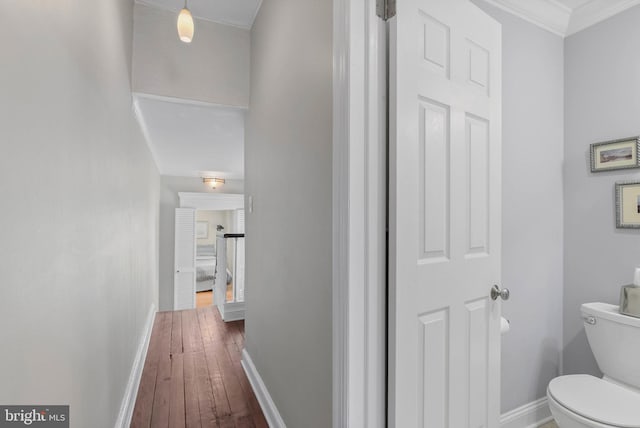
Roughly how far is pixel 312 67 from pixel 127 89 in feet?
4.48

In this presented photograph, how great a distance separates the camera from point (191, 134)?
3.35 m

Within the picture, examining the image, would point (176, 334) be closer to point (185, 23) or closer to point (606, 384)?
point (185, 23)

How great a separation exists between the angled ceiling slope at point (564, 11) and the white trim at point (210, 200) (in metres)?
5.25

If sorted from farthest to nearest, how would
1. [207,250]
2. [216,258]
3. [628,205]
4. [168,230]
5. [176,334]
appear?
[207,250], [168,230], [216,258], [176,334], [628,205]

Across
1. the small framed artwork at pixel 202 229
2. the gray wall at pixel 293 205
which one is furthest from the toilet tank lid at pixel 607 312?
the small framed artwork at pixel 202 229

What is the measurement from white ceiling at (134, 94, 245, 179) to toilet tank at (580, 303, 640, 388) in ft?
8.82

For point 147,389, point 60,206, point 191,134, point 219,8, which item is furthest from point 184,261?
point 60,206

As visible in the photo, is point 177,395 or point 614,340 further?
point 177,395

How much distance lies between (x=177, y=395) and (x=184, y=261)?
3.86 meters

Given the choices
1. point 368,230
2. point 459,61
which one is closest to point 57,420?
point 368,230

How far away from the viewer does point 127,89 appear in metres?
1.92

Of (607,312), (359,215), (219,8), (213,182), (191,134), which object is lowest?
(607,312)

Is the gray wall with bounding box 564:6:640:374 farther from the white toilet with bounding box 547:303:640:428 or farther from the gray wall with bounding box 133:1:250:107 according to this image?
the gray wall with bounding box 133:1:250:107

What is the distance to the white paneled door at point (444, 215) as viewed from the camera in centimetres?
104
